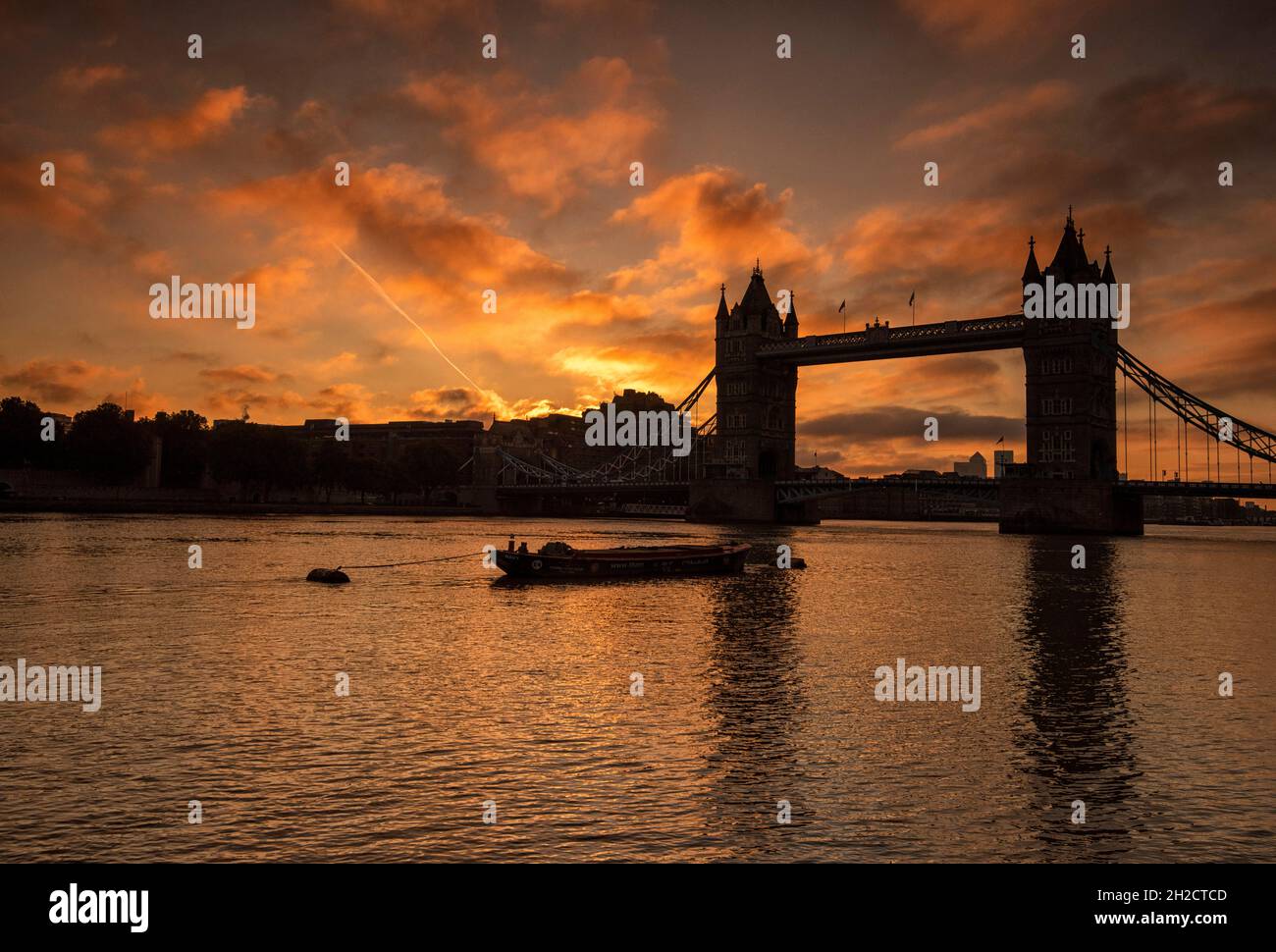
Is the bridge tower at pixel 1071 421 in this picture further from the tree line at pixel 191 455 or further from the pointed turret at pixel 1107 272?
the tree line at pixel 191 455

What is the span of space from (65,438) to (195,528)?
48.4 meters

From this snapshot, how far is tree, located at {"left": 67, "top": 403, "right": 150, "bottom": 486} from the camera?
4574 inches

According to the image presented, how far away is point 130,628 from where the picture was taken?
2728 cm

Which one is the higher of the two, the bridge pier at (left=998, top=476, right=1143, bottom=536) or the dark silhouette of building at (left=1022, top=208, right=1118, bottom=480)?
the dark silhouette of building at (left=1022, top=208, right=1118, bottom=480)

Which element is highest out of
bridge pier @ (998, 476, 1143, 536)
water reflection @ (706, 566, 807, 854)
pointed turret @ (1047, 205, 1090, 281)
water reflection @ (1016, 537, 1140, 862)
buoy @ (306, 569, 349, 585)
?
pointed turret @ (1047, 205, 1090, 281)

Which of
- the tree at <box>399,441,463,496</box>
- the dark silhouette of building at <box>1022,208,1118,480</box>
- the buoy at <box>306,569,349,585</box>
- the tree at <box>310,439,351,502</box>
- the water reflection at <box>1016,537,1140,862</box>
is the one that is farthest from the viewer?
the tree at <box>399,441,463,496</box>

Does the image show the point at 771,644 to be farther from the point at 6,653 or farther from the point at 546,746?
the point at 6,653

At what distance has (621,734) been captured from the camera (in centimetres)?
1585

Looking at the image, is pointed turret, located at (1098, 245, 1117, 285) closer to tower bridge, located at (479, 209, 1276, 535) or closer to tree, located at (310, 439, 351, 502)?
tower bridge, located at (479, 209, 1276, 535)

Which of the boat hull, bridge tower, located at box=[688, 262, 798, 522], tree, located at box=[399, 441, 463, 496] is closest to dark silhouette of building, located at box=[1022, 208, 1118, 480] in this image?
bridge tower, located at box=[688, 262, 798, 522]

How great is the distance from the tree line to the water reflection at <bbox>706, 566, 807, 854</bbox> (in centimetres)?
9228

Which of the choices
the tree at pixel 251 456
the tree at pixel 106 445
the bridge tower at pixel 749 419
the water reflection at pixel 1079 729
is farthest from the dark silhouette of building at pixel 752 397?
the water reflection at pixel 1079 729

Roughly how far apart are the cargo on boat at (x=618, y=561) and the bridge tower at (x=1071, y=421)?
63.0 meters
